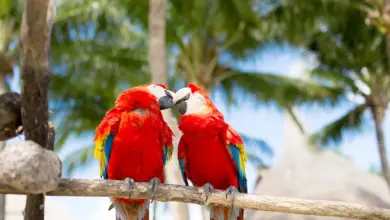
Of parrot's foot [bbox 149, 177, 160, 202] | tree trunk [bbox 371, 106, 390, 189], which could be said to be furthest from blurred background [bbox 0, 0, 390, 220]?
parrot's foot [bbox 149, 177, 160, 202]

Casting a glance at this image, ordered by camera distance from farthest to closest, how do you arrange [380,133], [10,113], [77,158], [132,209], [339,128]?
[77,158] → [339,128] → [380,133] → [132,209] → [10,113]

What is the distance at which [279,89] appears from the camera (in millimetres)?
11062

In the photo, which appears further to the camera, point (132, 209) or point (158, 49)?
point (158, 49)

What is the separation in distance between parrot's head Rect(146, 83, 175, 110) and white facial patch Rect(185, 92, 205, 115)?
4.3 inches

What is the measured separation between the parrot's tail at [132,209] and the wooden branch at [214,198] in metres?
0.38

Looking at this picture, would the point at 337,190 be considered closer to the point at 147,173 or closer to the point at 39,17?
the point at 147,173

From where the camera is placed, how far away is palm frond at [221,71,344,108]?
1118 cm

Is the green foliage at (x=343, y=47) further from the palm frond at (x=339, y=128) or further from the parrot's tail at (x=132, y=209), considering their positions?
the parrot's tail at (x=132, y=209)

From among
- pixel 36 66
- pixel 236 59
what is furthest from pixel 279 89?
pixel 36 66

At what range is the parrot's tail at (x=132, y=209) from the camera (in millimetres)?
3053

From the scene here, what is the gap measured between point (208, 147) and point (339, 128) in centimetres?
942

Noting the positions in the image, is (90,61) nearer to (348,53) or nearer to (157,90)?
(348,53)

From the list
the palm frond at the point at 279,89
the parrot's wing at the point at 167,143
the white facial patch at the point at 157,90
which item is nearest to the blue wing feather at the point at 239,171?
the parrot's wing at the point at 167,143

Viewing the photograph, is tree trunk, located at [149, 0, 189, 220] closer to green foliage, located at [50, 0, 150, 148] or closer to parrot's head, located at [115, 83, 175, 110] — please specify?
parrot's head, located at [115, 83, 175, 110]
